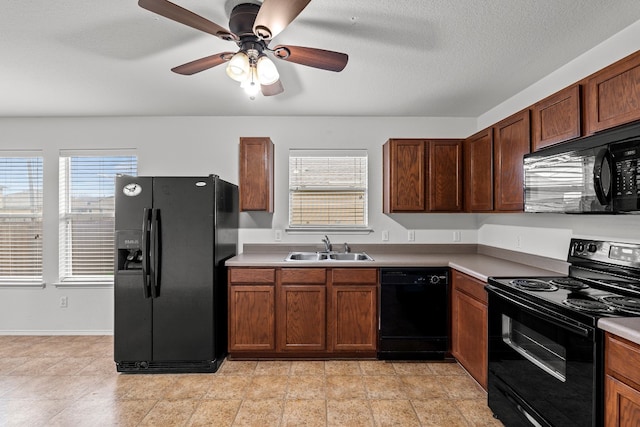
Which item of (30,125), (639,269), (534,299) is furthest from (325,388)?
(30,125)

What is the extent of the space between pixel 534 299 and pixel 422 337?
4.47 feet

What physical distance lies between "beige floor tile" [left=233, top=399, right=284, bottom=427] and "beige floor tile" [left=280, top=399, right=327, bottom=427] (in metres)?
0.05

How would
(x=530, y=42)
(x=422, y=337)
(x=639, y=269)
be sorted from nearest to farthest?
(x=639, y=269) → (x=530, y=42) → (x=422, y=337)

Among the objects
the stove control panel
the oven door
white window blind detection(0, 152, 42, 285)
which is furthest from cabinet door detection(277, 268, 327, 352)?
white window blind detection(0, 152, 42, 285)

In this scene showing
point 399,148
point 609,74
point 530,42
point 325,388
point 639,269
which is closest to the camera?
point 609,74

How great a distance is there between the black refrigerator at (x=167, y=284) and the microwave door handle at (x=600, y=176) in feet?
8.51

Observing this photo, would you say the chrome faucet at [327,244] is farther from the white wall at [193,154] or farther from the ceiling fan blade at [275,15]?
the ceiling fan blade at [275,15]

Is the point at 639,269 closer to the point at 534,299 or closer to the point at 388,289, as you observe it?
the point at 534,299

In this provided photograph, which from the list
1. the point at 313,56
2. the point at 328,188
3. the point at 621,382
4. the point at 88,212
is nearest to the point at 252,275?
the point at 328,188

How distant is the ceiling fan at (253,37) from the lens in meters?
1.43

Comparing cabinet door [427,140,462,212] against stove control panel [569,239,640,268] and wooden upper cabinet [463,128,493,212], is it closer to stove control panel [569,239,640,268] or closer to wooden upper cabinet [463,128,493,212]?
wooden upper cabinet [463,128,493,212]

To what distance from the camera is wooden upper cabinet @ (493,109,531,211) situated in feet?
7.70

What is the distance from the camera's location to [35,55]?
90.6 inches

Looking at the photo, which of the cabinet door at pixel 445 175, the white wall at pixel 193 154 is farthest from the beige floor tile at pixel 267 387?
the cabinet door at pixel 445 175
